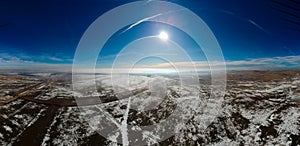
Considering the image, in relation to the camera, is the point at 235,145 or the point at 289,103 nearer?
the point at 235,145

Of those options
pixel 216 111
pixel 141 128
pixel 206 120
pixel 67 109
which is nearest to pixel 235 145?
pixel 206 120

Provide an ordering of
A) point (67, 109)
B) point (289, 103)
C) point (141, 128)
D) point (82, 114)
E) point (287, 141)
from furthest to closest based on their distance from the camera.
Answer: point (289, 103), point (67, 109), point (82, 114), point (141, 128), point (287, 141)

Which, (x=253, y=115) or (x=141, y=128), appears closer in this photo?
(x=141, y=128)

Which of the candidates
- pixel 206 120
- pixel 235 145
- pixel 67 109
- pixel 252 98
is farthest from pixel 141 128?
pixel 252 98

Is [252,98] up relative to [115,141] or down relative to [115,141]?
up

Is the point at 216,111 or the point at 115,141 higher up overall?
the point at 216,111

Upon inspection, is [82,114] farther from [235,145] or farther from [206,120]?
[235,145]

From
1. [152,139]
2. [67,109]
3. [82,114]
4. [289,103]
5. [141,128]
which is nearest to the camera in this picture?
[152,139]

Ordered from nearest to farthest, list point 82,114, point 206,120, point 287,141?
1. point 287,141
2. point 206,120
3. point 82,114

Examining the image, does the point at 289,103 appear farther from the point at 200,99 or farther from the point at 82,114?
the point at 82,114
